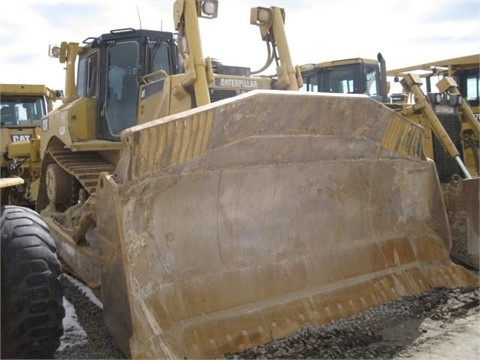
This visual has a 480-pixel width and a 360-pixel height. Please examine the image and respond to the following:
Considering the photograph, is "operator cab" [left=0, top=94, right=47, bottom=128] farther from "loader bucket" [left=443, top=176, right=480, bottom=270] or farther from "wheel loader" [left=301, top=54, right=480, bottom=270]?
"loader bucket" [left=443, top=176, right=480, bottom=270]

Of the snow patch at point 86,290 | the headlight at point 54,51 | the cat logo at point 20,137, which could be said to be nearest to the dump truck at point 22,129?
the cat logo at point 20,137

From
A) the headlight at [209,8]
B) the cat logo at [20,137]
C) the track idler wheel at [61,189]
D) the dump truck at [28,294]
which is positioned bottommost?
the dump truck at [28,294]

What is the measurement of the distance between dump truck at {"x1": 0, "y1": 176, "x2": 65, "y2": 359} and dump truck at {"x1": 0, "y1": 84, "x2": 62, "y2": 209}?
6.71 metres

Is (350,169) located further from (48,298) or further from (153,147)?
(48,298)

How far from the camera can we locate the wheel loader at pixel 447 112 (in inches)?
186

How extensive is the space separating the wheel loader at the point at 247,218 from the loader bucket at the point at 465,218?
56 centimetres

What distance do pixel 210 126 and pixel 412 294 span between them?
2.00m

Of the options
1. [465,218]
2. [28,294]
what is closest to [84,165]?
[28,294]

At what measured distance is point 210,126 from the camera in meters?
2.96

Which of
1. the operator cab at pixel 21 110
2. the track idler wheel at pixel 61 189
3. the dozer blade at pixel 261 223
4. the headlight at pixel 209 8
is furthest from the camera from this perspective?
the operator cab at pixel 21 110

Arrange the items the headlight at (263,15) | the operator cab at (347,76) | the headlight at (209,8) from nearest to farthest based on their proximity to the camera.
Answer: the headlight at (209,8), the headlight at (263,15), the operator cab at (347,76)

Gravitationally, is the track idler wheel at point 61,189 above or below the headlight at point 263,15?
below

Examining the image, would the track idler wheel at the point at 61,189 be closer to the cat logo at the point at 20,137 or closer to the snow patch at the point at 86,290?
the snow patch at the point at 86,290

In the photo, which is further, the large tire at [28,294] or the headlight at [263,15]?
the headlight at [263,15]
